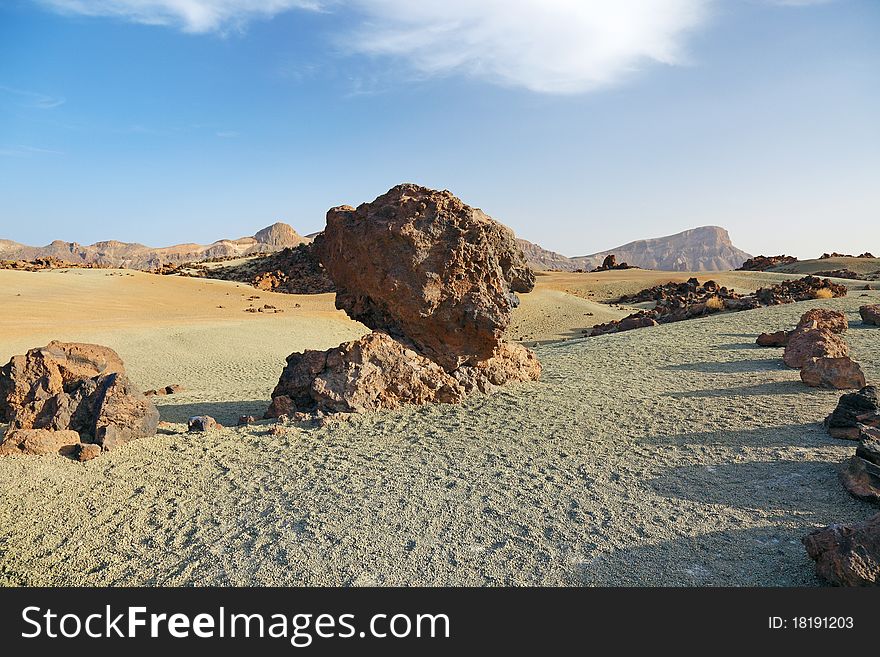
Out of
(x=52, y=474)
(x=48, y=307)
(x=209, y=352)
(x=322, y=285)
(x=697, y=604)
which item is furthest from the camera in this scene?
(x=322, y=285)

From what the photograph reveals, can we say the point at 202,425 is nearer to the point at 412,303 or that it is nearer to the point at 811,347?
the point at 412,303

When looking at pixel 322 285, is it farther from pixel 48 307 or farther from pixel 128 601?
pixel 128 601

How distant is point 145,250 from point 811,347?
12679 cm

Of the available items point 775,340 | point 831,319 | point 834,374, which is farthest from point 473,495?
point 831,319

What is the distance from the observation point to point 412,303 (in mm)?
7496

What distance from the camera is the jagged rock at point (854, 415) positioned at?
18.6 ft

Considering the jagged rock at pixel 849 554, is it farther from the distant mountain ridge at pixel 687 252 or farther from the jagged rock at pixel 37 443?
the distant mountain ridge at pixel 687 252

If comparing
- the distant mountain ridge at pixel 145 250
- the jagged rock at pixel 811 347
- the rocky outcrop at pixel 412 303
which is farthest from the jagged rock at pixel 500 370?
the distant mountain ridge at pixel 145 250

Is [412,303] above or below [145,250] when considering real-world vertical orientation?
below

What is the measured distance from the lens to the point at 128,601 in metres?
3.31

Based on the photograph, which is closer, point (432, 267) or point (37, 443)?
point (37, 443)

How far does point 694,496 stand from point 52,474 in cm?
571

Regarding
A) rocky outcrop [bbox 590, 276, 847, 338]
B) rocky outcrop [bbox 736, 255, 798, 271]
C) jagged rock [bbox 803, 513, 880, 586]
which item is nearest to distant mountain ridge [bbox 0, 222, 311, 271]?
rocky outcrop [bbox 736, 255, 798, 271]

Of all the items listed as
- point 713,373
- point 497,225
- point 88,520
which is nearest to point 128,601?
point 88,520
